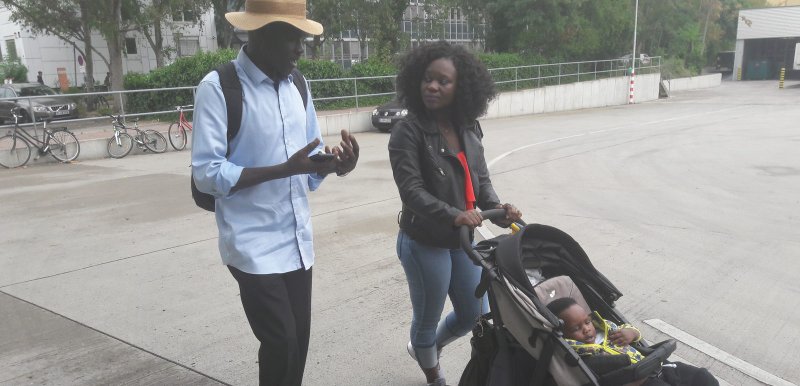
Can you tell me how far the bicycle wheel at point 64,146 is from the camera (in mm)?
13156

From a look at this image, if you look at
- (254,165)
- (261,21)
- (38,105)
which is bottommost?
(38,105)

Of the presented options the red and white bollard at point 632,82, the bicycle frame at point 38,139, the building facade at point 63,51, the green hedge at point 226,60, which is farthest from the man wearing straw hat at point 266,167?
the building facade at point 63,51

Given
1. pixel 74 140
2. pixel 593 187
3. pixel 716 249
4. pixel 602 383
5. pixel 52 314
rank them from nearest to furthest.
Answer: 1. pixel 602 383
2. pixel 52 314
3. pixel 716 249
4. pixel 593 187
5. pixel 74 140

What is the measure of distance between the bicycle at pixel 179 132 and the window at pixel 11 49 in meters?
29.1

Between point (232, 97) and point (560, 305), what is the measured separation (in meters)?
1.52

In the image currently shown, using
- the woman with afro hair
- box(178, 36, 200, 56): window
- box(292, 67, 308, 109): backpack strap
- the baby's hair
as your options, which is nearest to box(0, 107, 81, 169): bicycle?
box(292, 67, 308, 109): backpack strap

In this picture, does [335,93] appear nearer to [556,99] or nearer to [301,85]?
[556,99]

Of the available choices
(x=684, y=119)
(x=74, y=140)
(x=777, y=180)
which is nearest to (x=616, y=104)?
(x=684, y=119)

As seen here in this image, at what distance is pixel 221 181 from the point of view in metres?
2.26

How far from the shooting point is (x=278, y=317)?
2465mm

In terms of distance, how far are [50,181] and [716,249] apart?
1045cm

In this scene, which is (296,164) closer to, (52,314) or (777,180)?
(52,314)

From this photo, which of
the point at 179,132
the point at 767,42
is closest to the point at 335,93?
the point at 179,132

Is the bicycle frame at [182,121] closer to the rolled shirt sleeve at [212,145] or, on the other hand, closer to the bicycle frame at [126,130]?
the bicycle frame at [126,130]
